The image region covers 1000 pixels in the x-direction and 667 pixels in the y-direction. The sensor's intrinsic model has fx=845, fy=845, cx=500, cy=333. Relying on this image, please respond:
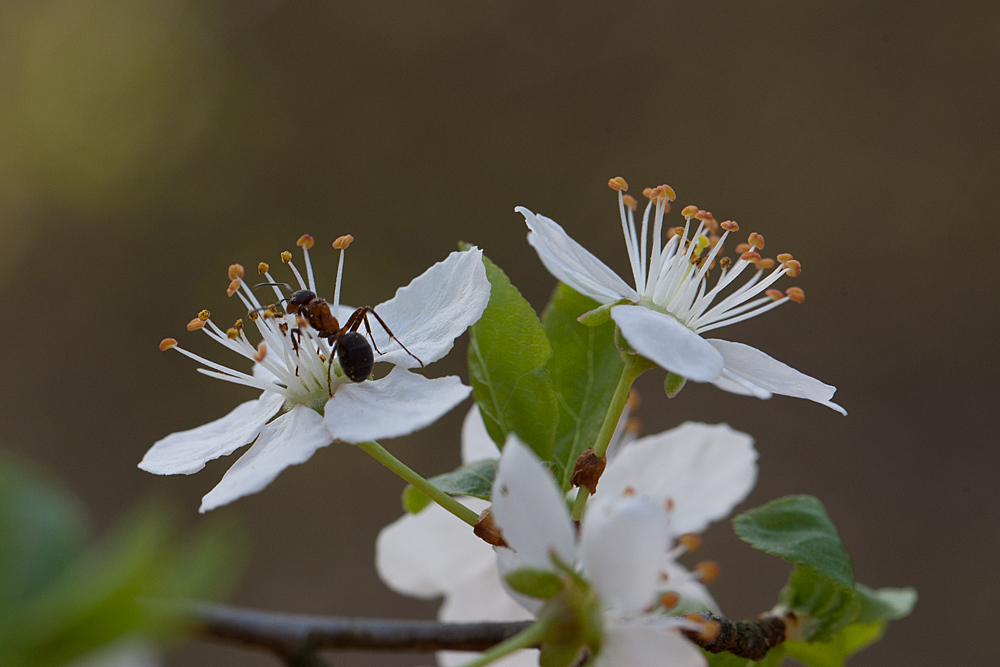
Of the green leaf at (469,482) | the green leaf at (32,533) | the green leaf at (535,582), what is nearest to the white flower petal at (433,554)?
the green leaf at (469,482)

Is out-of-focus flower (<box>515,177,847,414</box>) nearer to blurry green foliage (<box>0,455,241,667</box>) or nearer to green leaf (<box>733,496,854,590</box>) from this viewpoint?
green leaf (<box>733,496,854,590</box>)

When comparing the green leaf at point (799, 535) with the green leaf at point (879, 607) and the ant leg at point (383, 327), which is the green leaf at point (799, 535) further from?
the ant leg at point (383, 327)

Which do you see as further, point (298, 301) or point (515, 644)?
point (298, 301)

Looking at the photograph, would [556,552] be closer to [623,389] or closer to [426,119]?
[623,389]

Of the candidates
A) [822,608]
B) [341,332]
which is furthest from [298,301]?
[822,608]

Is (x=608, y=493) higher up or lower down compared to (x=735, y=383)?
lower down

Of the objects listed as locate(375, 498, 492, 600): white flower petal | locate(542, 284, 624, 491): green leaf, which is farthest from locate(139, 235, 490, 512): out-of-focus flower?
locate(375, 498, 492, 600): white flower petal

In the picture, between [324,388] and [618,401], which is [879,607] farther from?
[324,388]

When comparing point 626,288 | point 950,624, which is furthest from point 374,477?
point 626,288
